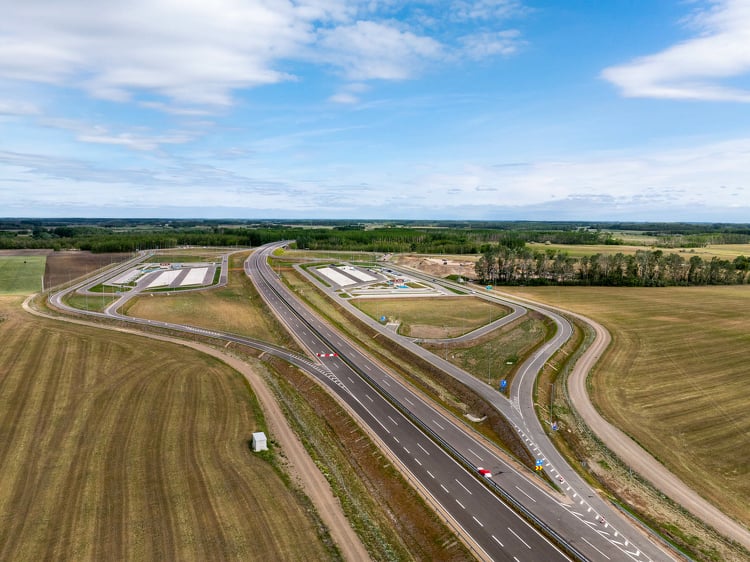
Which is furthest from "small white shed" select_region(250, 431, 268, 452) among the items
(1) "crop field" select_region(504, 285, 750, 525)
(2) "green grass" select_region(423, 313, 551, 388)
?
(1) "crop field" select_region(504, 285, 750, 525)

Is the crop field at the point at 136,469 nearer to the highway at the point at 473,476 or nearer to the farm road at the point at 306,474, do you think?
the farm road at the point at 306,474

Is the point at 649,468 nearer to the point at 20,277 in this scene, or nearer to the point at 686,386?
the point at 686,386

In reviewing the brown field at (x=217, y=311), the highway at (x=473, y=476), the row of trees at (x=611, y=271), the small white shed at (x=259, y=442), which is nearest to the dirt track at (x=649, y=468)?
the highway at (x=473, y=476)

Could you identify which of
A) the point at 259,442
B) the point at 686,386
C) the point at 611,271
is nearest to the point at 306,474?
the point at 259,442

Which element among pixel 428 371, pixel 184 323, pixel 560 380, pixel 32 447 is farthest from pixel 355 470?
pixel 184 323

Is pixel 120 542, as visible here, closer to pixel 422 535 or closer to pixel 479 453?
pixel 422 535

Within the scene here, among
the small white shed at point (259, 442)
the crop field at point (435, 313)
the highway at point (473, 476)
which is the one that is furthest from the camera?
the crop field at point (435, 313)
